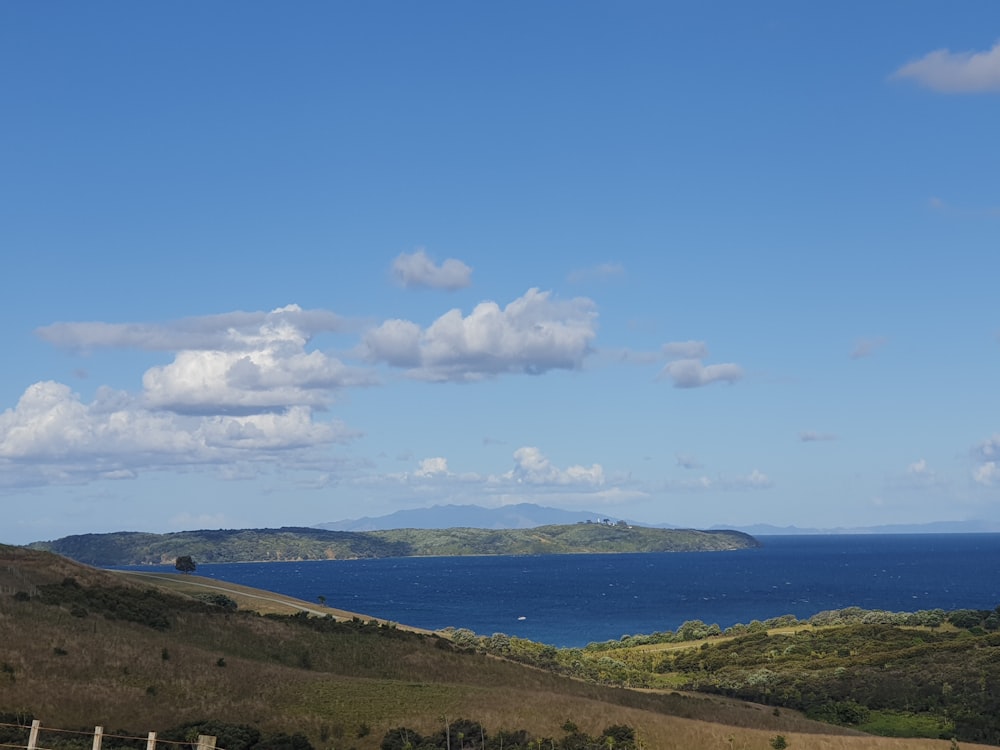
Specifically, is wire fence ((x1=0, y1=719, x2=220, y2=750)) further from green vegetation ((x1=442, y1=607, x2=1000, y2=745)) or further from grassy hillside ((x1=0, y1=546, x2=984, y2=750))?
green vegetation ((x1=442, y1=607, x2=1000, y2=745))

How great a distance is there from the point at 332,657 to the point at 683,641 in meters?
69.3

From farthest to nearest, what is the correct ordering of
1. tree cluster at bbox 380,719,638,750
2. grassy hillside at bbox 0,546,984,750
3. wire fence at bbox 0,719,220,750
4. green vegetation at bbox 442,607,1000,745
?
green vegetation at bbox 442,607,1000,745 → grassy hillside at bbox 0,546,984,750 → tree cluster at bbox 380,719,638,750 → wire fence at bbox 0,719,220,750

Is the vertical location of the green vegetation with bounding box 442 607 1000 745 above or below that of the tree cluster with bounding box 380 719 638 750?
below

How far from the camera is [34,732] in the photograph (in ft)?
86.0

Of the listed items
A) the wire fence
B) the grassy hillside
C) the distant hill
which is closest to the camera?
the wire fence

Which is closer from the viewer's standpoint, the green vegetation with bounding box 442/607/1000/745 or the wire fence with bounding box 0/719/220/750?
the wire fence with bounding box 0/719/220/750

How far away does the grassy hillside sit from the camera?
127 feet

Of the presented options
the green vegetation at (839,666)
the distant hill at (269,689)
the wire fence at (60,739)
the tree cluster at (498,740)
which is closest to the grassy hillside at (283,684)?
Result: the distant hill at (269,689)

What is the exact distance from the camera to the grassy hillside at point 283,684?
1527 inches

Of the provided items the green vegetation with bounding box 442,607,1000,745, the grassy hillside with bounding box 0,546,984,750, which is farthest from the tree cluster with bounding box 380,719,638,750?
the green vegetation with bounding box 442,607,1000,745

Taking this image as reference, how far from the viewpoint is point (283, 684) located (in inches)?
1747

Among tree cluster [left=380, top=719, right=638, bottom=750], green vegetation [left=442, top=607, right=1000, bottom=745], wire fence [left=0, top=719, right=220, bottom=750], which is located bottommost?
green vegetation [left=442, top=607, right=1000, bottom=745]

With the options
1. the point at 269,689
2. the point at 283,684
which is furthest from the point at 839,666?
the point at 269,689

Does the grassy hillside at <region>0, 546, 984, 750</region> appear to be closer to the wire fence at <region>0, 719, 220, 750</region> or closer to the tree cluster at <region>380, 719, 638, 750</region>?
the tree cluster at <region>380, 719, 638, 750</region>
